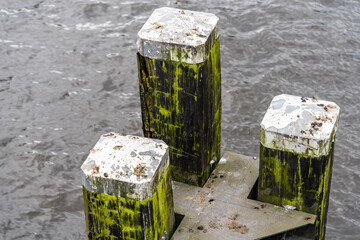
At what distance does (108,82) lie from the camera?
9891 millimetres

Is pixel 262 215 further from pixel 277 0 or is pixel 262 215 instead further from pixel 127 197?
pixel 277 0

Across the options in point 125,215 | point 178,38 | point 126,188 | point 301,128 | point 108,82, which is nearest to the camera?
point 126,188

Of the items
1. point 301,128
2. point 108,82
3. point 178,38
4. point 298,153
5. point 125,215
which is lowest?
point 108,82

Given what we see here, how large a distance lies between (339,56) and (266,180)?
583cm

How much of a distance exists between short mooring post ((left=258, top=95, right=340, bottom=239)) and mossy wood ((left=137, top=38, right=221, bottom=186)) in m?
0.53

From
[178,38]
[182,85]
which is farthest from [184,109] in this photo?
[178,38]

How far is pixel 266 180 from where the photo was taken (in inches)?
191

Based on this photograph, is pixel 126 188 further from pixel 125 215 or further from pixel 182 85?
pixel 182 85

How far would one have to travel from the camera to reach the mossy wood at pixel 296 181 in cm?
459

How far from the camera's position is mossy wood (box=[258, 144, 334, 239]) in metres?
4.59

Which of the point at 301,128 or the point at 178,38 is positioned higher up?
the point at 178,38

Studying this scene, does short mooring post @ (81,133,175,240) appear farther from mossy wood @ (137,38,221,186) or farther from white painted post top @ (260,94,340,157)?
white painted post top @ (260,94,340,157)

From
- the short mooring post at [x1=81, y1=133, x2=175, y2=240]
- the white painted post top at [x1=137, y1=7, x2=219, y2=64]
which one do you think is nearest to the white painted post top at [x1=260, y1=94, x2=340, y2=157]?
the white painted post top at [x1=137, y1=7, x2=219, y2=64]

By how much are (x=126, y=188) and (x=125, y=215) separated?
22 cm
